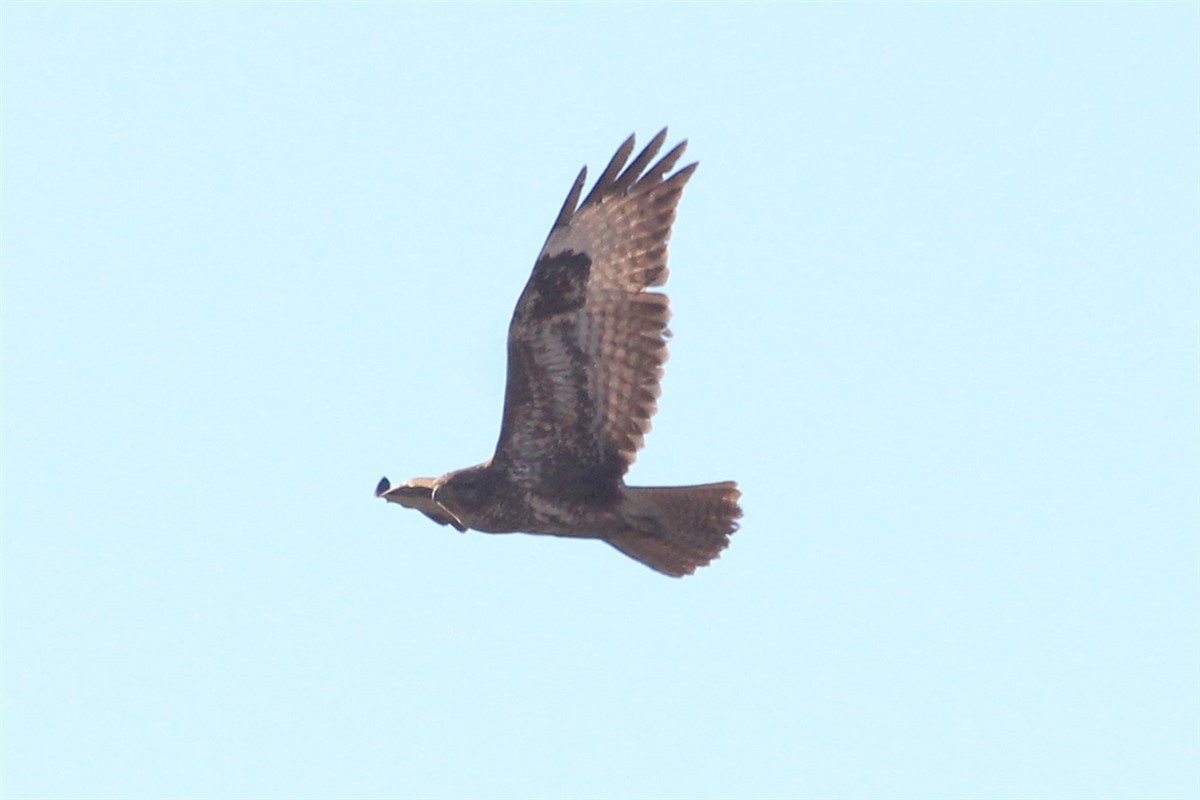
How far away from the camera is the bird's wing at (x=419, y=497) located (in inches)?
1161

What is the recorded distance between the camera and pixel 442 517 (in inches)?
1175

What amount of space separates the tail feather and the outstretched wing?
0.81 feet

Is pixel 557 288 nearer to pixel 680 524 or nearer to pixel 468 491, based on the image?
pixel 468 491

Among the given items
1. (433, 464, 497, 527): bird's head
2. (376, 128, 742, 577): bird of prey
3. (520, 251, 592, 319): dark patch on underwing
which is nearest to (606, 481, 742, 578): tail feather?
(376, 128, 742, 577): bird of prey

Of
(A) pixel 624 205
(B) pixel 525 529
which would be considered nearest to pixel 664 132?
(A) pixel 624 205

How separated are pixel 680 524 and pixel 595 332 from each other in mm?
1149

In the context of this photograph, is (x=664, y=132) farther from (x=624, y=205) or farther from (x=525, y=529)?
(x=525, y=529)

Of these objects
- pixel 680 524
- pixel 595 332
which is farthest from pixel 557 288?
pixel 680 524

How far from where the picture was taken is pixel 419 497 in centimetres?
2958

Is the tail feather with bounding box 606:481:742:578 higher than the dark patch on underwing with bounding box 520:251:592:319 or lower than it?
lower

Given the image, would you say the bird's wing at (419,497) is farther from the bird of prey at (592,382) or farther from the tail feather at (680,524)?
the tail feather at (680,524)

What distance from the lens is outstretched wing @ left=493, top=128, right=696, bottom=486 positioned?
29219 mm

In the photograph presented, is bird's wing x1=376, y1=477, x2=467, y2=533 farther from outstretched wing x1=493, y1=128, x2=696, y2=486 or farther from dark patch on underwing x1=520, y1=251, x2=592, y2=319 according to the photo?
dark patch on underwing x1=520, y1=251, x2=592, y2=319

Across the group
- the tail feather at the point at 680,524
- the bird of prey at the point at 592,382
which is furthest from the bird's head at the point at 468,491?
the tail feather at the point at 680,524
